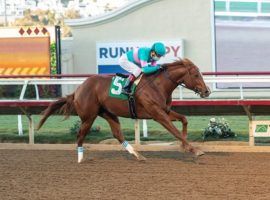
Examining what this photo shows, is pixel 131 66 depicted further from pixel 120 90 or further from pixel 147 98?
pixel 147 98

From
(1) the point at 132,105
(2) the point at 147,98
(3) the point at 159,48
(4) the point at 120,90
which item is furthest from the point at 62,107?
(3) the point at 159,48

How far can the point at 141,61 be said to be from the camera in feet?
27.8

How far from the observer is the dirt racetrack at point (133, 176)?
632cm

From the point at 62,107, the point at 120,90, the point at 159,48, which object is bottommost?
the point at 62,107

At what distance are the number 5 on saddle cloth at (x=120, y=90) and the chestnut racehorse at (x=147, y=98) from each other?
5 cm

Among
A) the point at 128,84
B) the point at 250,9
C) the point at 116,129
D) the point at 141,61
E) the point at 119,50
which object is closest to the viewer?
the point at 141,61

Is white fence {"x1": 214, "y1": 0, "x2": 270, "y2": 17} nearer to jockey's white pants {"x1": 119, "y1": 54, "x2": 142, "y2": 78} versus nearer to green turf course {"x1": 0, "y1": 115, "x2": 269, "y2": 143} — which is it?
green turf course {"x1": 0, "y1": 115, "x2": 269, "y2": 143}

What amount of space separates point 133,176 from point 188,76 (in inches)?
70.6

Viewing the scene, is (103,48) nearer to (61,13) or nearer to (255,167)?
(255,167)

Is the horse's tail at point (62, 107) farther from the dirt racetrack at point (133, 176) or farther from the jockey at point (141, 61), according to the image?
→ the jockey at point (141, 61)

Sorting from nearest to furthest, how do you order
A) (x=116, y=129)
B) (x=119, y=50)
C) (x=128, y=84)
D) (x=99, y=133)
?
(x=128, y=84) < (x=116, y=129) < (x=99, y=133) < (x=119, y=50)

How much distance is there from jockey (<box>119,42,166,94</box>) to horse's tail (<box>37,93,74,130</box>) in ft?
3.10

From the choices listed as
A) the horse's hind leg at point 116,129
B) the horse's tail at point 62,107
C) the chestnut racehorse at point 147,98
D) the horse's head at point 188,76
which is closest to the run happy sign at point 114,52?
the horse's tail at point 62,107

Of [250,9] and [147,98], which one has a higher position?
[250,9]
